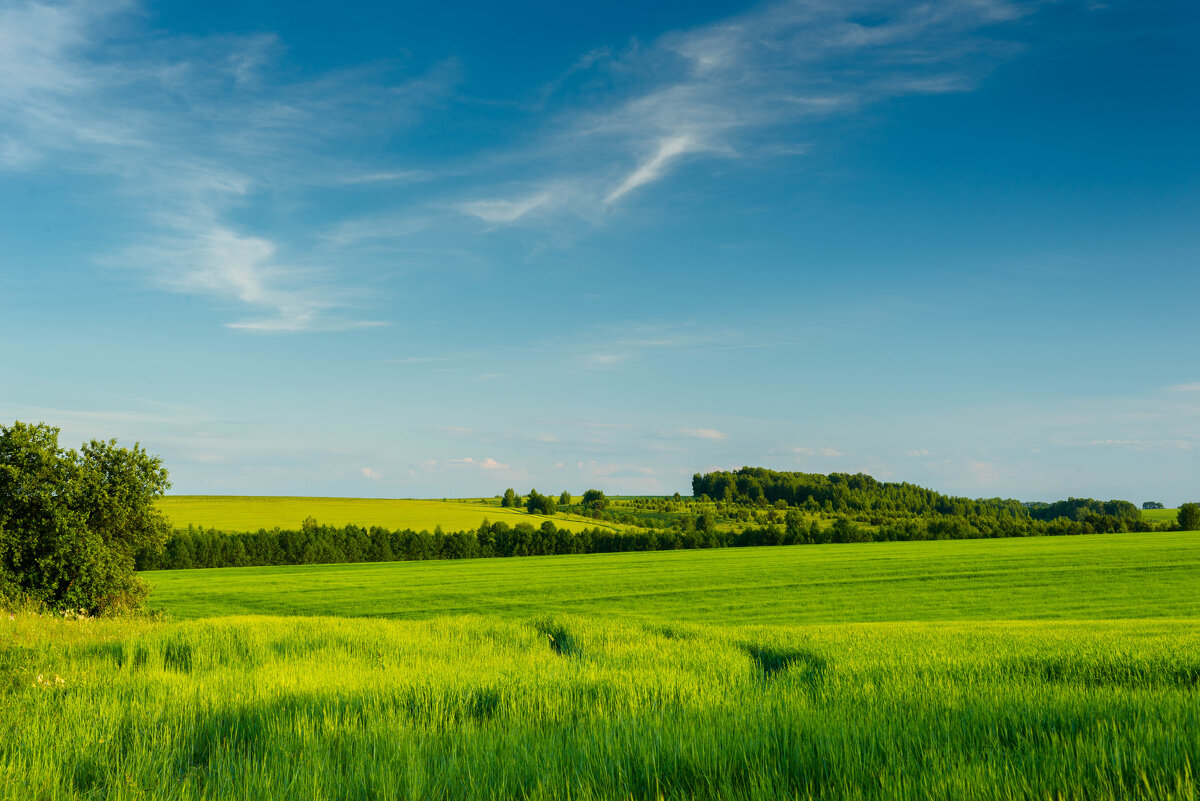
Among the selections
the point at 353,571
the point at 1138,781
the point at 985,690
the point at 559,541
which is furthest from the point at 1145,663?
the point at 559,541

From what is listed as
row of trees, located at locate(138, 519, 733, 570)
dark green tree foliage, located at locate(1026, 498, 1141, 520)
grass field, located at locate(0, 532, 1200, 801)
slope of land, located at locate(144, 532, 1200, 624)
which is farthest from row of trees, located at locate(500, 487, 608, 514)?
grass field, located at locate(0, 532, 1200, 801)

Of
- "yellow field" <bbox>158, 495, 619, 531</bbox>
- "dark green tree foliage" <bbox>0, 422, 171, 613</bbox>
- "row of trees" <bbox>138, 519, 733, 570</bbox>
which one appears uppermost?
"dark green tree foliage" <bbox>0, 422, 171, 613</bbox>

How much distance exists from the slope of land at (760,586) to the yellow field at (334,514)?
27.2 metres

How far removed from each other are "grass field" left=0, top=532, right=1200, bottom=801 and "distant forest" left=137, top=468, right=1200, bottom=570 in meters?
55.8

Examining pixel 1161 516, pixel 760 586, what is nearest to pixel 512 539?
pixel 760 586

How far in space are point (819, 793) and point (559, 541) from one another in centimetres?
9826

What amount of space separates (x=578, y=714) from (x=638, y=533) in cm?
9765

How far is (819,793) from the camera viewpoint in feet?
12.2

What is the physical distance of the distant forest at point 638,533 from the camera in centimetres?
8825

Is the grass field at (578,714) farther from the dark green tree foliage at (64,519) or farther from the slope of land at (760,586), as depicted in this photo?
the slope of land at (760,586)

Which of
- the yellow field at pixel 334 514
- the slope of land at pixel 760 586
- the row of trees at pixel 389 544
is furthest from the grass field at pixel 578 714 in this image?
the yellow field at pixel 334 514

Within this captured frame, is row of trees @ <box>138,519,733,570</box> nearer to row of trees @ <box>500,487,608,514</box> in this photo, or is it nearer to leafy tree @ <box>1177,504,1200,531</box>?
row of trees @ <box>500,487,608,514</box>

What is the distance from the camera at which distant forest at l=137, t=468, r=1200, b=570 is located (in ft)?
290

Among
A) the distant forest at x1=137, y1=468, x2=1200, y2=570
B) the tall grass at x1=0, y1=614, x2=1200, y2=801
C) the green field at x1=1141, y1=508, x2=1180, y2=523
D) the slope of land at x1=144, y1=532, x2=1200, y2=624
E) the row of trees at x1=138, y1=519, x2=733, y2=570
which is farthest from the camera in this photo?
the green field at x1=1141, y1=508, x2=1180, y2=523
